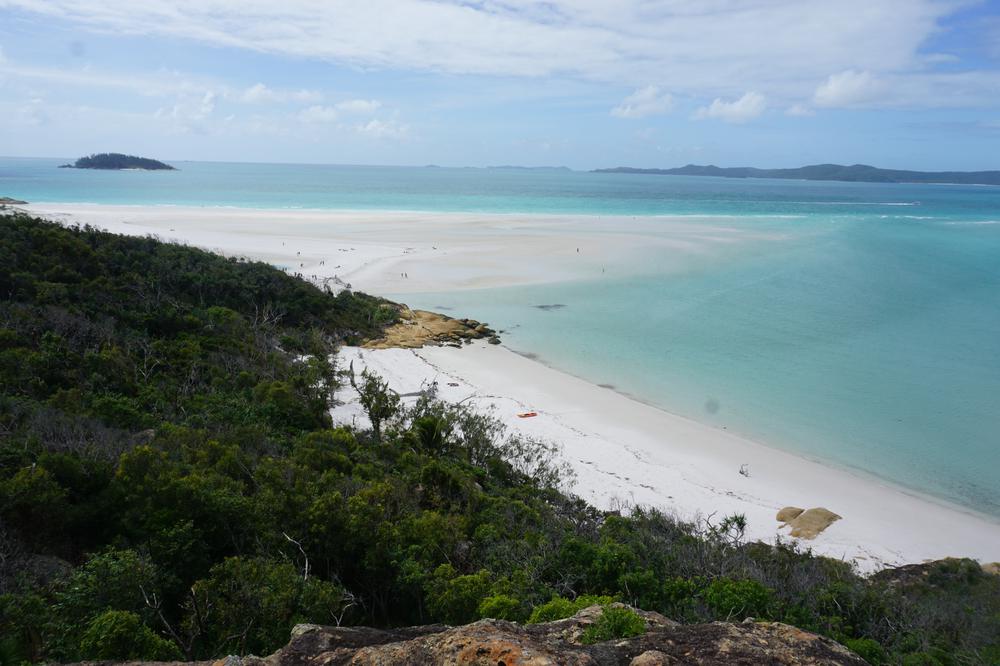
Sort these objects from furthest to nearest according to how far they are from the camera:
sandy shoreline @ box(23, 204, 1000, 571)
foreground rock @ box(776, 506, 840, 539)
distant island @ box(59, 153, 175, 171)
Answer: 1. distant island @ box(59, 153, 175, 171)
2. sandy shoreline @ box(23, 204, 1000, 571)
3. foreground rock @ box(776, 506, 840, 539)

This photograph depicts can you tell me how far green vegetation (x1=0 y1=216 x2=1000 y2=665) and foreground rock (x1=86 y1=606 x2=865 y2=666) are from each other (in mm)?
493

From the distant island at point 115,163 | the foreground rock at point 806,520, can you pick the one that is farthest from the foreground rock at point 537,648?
the distant island at point 115,163

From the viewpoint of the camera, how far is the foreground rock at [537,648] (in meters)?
3.79

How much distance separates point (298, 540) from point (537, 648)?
4765 millimetres

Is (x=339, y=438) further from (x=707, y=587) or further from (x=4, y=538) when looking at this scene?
(x=707, y=587)

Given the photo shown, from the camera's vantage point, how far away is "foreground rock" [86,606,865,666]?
3787mm

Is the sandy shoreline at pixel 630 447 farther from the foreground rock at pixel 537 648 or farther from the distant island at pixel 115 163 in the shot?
the distant island at pixel 115 163

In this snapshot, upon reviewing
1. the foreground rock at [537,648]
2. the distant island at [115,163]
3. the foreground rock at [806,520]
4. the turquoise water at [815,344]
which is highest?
the distant island at [115,163]

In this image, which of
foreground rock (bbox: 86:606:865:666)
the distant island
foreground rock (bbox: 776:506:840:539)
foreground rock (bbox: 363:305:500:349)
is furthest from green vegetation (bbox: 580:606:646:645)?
the distant island

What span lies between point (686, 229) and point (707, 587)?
61112 mm

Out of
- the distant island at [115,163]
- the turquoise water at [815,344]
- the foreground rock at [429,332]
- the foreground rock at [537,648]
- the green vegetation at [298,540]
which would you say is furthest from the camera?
the distant island at [115,163]

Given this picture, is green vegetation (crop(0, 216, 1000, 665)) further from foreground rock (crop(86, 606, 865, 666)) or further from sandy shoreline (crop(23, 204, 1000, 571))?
sandy shoreline (crop(23, 204, 1000, 571))

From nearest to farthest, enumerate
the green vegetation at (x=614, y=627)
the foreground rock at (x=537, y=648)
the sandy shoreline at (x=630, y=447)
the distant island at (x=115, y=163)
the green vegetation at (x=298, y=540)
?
the foreground rock at (x=537, y=648) < the green vegetation at (x=614, y=627) < the green vegetation at (x=298, y=540) < the sandy shoreline at (x=630, y=447) < the distant island at (x=115, y=163)

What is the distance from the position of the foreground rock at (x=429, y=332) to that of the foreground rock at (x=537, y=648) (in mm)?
19675
